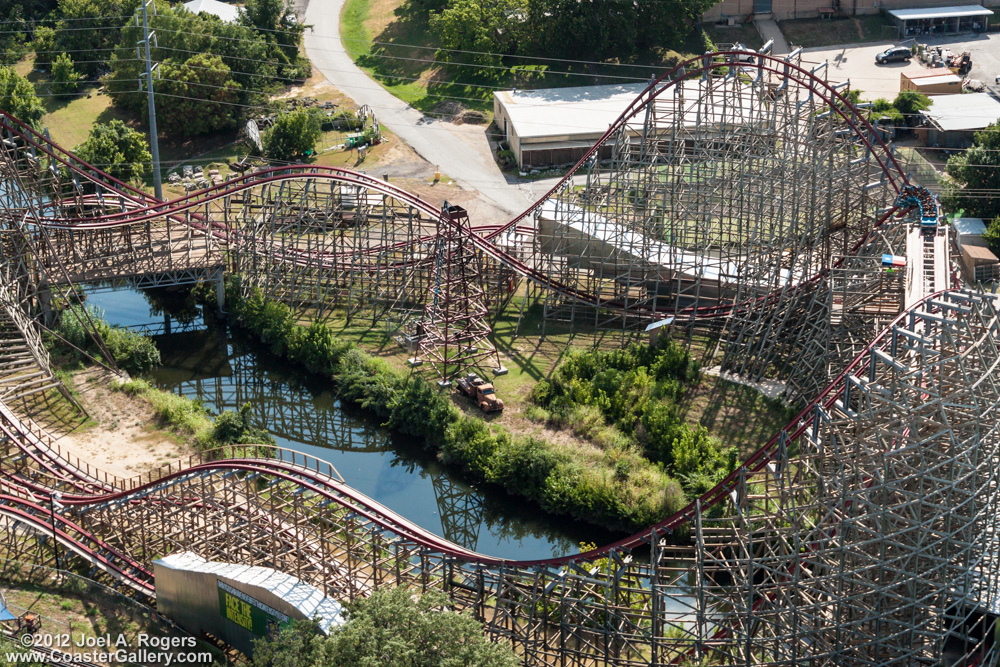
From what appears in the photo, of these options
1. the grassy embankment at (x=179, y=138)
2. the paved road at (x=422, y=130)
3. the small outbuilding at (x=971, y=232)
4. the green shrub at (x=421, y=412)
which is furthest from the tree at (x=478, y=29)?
the green shrub at (x=421, y=412)

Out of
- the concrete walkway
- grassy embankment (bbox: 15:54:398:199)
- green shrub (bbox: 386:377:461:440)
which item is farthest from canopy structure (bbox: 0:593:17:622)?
the concrete walkway

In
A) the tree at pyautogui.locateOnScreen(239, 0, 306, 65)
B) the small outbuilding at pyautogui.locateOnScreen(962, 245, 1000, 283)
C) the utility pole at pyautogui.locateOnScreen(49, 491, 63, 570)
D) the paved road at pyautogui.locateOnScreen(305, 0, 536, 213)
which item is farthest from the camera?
the tree at pyautogui.locateOnScreen(239, 0, 306, 65)

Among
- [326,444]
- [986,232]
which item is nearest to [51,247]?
[326,444]

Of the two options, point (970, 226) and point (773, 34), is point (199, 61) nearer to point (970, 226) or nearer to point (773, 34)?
point (773, 34)

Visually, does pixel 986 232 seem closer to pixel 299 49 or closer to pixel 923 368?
pixel 923 368

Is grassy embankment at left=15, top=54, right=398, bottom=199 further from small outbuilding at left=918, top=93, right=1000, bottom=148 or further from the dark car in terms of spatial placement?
the dark car

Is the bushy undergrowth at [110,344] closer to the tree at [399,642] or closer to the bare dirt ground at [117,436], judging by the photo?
the bare dirt ground at [117,436]
